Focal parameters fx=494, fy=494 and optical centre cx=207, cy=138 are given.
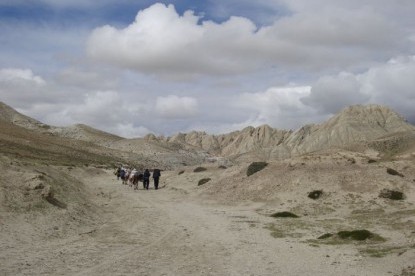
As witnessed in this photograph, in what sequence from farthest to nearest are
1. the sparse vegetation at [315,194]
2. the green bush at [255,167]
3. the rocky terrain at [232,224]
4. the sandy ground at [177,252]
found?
1. the green bush at [255,167]
2. the sparse vegetation at [315,194]
3. the rocky terrain at [232,224]
4. the sandy ground at [177,252]

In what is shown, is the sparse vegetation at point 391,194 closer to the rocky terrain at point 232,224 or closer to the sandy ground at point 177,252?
the rocky terrain at point 232,224

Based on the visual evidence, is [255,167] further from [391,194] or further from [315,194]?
[391,194]

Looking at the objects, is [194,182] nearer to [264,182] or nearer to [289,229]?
[264,182]

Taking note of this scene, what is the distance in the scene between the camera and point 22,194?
30.0 meters

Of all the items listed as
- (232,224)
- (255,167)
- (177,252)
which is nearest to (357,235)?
(232,224)

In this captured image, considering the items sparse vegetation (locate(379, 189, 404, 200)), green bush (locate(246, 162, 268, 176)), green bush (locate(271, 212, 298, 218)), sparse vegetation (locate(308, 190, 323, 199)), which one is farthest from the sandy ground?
green bush (locate(246, 162, 268, 176))

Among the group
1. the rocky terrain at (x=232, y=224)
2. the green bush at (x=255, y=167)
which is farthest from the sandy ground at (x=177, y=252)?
the green bush at (x=255, y=167)

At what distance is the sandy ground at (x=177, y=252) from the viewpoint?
1811cm

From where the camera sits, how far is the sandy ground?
1811 cm

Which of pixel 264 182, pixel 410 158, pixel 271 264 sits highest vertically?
pixel 410 158

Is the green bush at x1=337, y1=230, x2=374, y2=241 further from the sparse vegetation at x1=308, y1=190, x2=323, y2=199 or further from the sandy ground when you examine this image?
the sparse vegetation at x1=308, y1=190, x2=323, y2=199

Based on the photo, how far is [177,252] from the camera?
21781 millimetres

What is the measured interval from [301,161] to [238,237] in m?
27.5

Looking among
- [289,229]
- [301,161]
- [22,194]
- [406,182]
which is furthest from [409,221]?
[22,194]
